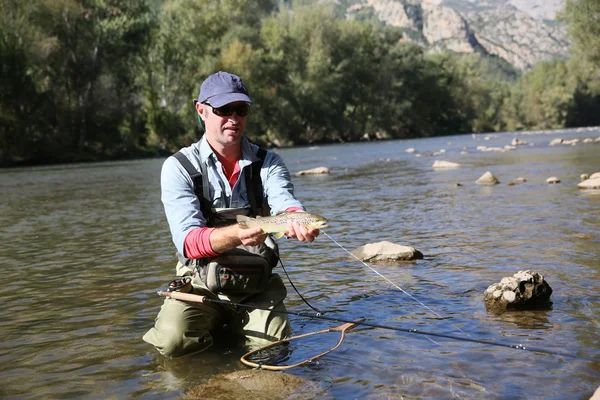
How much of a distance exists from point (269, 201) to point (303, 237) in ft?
3.12

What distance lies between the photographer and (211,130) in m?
5.05

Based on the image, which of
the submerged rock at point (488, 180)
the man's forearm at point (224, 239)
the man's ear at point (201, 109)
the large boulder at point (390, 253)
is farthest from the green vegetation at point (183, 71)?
the man's forearm at point (224, 239)

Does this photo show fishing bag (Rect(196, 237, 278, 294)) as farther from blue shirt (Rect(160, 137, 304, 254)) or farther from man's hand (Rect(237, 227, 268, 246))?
man's hand (Rect(237, 227, 268, 246))

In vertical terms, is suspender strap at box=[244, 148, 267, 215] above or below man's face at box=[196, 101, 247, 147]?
below

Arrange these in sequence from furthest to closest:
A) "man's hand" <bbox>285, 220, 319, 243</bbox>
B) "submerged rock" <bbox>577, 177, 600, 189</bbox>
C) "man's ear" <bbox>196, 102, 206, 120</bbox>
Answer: "submerged rock" <bbox>577, 177, 600, 189</bbox>, "man's ear" <bbox>196, 102, 206, 120</bbox>, "man's hand" <bbox>285, 220, 319, 243</bbox>

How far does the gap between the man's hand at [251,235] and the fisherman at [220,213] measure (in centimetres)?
30

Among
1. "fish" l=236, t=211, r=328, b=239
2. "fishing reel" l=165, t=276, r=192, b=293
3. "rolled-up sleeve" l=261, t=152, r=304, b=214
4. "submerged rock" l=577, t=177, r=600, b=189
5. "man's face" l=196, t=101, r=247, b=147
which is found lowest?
"submerged rock" l=577, t=177, r=600, b=189

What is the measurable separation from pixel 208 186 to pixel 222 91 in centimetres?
74

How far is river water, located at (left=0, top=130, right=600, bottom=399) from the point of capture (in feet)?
14.8

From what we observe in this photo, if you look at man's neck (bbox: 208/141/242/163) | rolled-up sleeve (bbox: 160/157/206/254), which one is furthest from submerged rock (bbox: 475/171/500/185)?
rolled-up sleeve (bbox: 160/157/206/254)

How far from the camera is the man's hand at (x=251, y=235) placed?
14.1 feet

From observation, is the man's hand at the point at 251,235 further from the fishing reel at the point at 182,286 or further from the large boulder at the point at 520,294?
the large boulder at the point at 520,294

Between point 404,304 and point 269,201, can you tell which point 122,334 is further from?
point 404,304

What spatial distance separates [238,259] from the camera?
4973mm
